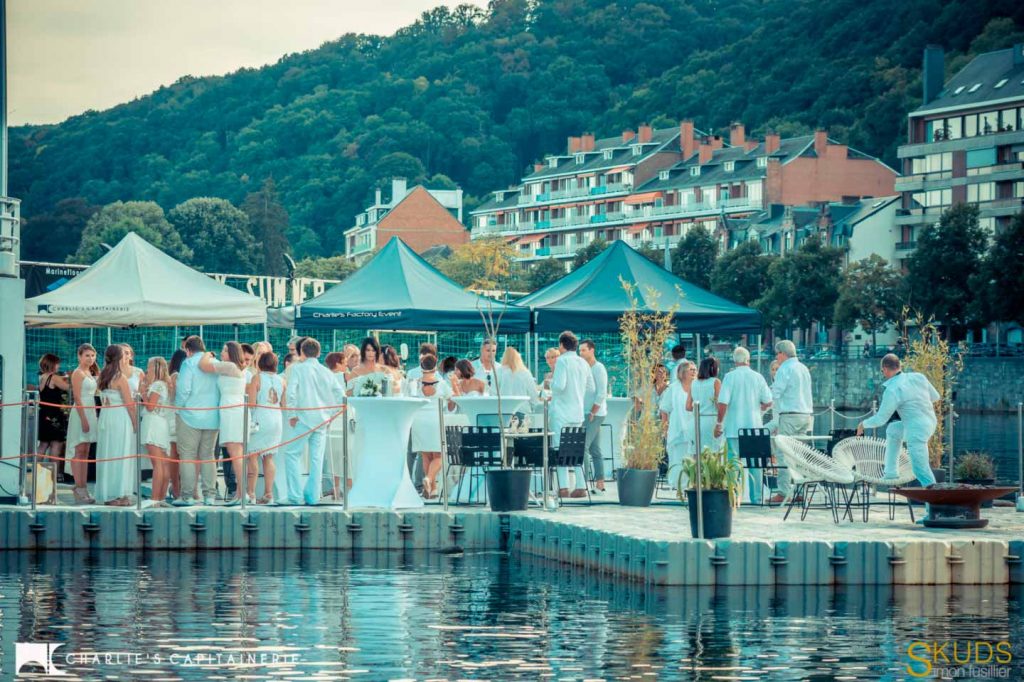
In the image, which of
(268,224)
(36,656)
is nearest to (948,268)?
(36,656)

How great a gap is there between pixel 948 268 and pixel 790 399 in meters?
59.8

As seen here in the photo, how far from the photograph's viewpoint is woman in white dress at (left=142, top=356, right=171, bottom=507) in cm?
1909

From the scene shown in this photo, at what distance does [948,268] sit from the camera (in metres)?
77.9

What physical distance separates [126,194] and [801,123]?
57129mm

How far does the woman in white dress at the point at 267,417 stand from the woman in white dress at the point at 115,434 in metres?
1.34

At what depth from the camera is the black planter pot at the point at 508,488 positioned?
62.0ft

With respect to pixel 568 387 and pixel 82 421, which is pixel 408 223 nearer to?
pixel 568 387

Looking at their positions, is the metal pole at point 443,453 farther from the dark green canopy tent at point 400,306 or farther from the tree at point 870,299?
the tree at point 870,299

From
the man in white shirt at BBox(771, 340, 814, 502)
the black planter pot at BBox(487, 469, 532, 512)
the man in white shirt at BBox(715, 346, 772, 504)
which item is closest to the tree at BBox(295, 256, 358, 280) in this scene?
the man in white shirt at BBox(771, 340, 814, 502)

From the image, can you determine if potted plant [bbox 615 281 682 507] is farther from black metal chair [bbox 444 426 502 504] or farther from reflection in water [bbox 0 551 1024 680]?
reflection in water [bbox 0 551 1024 680]

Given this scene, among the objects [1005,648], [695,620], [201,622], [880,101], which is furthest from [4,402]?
[880,101]

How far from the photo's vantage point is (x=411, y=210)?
158500 millimetres

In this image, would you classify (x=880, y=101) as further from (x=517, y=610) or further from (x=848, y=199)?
(x=517, y=610)

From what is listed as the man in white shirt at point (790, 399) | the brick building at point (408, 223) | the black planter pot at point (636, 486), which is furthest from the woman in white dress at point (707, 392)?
the brick building at point (408, 223)
